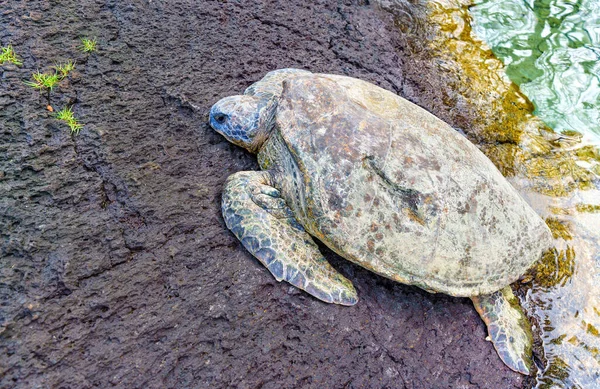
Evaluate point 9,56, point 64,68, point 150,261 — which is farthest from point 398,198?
point 9,56

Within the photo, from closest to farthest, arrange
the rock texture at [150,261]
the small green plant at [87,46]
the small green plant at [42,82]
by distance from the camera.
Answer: the rock texture at [150,261], the small green plant at [42,82], the small green plant at [87,46]

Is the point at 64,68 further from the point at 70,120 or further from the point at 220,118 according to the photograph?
the point at 220,118

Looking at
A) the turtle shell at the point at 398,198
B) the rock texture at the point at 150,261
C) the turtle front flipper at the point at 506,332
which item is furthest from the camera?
the turtle front flipper at the point at 506,332

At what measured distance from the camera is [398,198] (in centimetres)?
299

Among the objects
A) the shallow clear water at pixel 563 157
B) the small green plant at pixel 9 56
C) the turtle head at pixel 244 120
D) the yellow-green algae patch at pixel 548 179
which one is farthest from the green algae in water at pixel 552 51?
the small green plant at pixel 9 56

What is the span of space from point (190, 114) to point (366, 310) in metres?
2.12

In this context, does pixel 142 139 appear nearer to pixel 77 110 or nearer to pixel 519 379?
pixel 77 110

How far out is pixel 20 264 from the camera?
2584mm

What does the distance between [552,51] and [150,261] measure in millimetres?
5905

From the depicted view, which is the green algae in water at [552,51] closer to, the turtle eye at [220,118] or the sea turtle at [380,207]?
the sea turtle at [380,207]

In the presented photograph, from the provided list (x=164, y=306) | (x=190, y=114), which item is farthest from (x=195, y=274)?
(x=190, y=114)

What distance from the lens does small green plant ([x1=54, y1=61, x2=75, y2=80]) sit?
3549mm

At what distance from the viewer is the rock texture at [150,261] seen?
8.26ft

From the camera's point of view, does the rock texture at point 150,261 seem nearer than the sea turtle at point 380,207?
Yes
